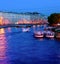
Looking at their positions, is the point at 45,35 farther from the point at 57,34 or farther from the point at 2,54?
the point at 2,54

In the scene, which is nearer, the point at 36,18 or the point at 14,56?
the point at 14,56

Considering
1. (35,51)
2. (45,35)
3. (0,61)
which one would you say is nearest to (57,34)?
(45,35)

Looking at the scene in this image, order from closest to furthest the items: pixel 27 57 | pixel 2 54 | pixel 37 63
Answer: pixel 37 63 → pixel 27 57 → pixel 2 54

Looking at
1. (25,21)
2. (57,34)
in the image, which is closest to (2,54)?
(57,34)

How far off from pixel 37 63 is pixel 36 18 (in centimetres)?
7380

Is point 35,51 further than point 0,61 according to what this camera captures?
Yes

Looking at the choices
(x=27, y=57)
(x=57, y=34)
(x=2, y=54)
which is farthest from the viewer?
(x=57, y=34)

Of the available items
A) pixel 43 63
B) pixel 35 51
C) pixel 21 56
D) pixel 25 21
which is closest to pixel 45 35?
pixel 35 51

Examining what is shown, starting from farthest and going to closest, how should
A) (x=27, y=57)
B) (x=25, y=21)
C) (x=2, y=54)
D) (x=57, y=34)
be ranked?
(x=25, y=21) < (x=57, y=34) < (x=2, y=54) < (x=27, y=57)

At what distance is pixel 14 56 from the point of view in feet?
62.8

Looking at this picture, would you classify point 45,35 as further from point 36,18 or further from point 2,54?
point 36,18

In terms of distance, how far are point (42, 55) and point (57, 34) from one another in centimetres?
1170

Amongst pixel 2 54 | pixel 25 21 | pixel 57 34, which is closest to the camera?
pixel 2 54

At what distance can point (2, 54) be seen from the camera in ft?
66.2
